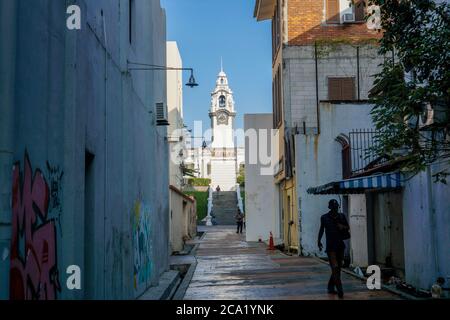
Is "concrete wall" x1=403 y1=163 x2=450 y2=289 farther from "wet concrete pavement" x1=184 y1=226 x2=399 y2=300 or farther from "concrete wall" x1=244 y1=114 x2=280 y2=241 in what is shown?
"concrete wall" x1=244 y1=114 x2=280 y2=241

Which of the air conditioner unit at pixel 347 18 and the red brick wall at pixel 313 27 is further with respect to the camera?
the air conditioner unit at pixel 347 18

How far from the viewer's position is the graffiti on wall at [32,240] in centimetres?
588

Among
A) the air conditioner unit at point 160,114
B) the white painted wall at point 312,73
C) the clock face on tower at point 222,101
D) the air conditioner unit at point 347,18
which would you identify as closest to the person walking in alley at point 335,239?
the air conditioner unit at point 160,114

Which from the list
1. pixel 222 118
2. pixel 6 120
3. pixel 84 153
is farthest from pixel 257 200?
pixel 222 118

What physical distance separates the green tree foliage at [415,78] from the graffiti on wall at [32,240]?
462 centimetres

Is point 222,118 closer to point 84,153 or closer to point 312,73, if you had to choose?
point 312,73

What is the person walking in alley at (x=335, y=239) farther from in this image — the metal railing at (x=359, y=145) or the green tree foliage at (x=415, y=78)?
the metal railing at (x=359, y=145)

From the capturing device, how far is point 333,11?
27672 millimetres

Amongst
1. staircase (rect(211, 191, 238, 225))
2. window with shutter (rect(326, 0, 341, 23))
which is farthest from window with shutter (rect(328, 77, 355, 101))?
staircase (rect(211, 191, 238, 225))

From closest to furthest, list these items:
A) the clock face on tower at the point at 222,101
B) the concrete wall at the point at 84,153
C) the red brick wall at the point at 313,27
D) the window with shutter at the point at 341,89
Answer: the concrete wall at the point at 84,153 < the window with shutter at the point at 341,89 < the red brick wall at the point at 313,27 < the clock face on tower at the point at 222,101

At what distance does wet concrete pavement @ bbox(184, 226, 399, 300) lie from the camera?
13273 millimetres

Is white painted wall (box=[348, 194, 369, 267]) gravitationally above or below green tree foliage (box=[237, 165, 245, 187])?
below

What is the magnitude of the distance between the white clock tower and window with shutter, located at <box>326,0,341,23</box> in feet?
188

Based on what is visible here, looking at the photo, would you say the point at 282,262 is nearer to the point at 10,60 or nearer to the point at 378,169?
the point at 378,169
